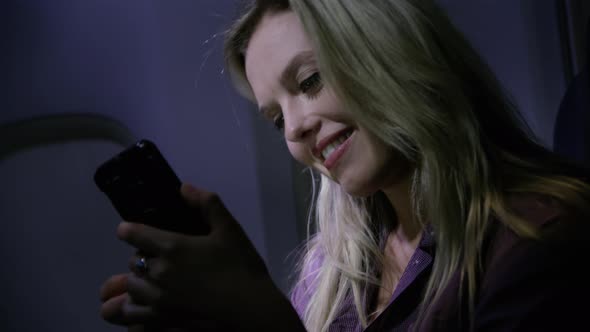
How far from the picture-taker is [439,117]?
0.64 m

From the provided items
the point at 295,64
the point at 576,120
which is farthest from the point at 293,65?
the point at 576,120

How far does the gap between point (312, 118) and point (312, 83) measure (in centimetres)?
4

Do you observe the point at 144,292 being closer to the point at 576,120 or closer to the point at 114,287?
the point at 114,287

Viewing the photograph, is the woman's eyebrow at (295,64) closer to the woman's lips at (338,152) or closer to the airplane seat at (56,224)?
the woman's lips at (338,152)

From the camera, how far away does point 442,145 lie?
638mm

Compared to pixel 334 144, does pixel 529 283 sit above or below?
below

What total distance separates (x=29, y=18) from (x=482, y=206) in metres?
0.98

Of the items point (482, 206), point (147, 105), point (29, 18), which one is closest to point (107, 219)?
point (147, 105)

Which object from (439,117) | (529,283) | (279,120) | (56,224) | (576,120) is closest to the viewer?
(529,283)

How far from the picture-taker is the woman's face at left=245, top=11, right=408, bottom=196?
2.21 ft

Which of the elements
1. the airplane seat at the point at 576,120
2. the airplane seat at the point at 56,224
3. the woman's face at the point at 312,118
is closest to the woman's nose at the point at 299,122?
the woman's face at the point at 312,118

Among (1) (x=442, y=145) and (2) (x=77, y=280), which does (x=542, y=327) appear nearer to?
(1) (x=442, y=145)

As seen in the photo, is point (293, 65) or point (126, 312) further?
point (293, 65)

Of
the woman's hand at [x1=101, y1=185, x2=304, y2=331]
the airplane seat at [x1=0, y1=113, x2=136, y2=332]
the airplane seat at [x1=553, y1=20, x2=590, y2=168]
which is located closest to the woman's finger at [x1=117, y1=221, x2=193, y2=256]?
the woman's hand at [x1=101, y1=185, x2=304, y2=331]
